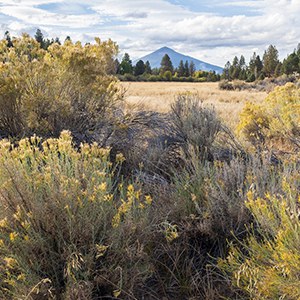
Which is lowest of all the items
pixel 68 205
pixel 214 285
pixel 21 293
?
pixel 214 285

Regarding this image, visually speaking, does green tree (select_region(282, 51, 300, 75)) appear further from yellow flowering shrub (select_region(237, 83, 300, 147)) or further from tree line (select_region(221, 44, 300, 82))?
yellow flowering shrub (select_region(237, 83, 300, 147))

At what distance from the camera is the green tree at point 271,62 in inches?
2023

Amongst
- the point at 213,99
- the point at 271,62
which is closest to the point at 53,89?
the point at 213,99

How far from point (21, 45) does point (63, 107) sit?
105cm

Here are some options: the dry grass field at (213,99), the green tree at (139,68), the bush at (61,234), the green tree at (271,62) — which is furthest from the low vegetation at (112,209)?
the green tree at (139,68)

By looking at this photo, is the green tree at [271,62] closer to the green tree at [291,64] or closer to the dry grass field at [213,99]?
the green tree at [291,64]

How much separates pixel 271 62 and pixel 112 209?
53.4 meters

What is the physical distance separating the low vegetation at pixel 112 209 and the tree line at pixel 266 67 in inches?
1611

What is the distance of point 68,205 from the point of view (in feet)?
7.63

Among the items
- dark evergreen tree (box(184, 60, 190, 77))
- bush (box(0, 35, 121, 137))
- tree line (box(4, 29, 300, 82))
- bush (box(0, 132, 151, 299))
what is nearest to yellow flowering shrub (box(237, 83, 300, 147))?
bush (box(0, 35, 121, 137))

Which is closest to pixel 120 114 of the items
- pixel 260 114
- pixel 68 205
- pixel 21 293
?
pixel 260 114

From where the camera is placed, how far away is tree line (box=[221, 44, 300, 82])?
152 feet

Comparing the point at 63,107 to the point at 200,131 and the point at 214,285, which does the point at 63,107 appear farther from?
the point at 214,285

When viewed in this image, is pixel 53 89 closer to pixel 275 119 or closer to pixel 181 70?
pixel 275 119
